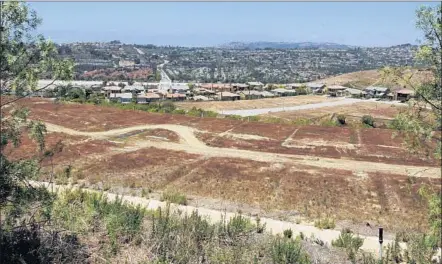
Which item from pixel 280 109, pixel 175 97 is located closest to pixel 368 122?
pixel 280 109

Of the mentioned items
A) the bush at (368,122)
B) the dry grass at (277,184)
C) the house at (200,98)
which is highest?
the dry grass at (277,184)

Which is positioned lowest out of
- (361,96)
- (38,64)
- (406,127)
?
(361,96)

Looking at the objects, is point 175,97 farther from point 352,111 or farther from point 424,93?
point 424,93

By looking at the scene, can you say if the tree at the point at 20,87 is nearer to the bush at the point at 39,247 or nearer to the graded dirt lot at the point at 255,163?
the bush at the point at 39,247

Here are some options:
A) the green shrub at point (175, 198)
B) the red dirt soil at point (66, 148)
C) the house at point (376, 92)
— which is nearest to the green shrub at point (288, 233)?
the green shrub at point (175, 198)

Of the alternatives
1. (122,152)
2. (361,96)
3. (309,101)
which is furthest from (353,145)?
(361,96)

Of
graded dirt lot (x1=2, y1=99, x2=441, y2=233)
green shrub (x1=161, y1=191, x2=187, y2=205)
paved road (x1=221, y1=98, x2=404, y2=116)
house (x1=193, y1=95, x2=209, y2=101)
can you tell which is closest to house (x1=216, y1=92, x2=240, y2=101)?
house (x1=193, y1=95, x2=209, y2=101)

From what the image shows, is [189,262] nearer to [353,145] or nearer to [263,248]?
[263,248]
